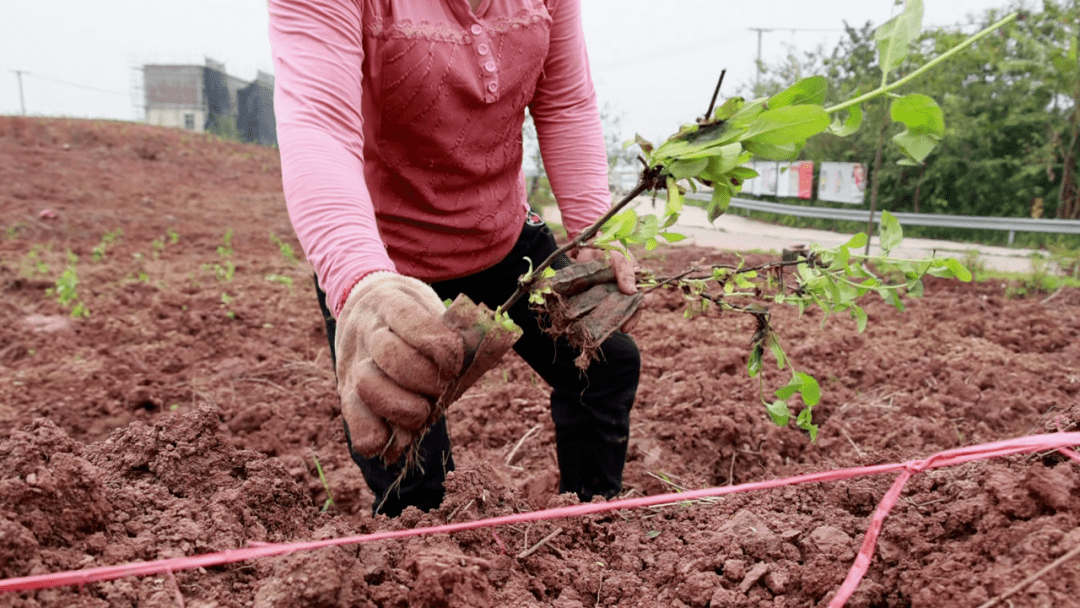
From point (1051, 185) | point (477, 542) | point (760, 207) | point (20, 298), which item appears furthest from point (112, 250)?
point (1051, 185)

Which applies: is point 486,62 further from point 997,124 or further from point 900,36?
point 997,124

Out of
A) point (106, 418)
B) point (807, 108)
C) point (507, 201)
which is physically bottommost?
point (106, 418)

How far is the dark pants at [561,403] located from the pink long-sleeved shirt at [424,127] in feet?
0.31

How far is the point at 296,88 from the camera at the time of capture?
1.28 m

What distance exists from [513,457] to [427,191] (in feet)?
4.52

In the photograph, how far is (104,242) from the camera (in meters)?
7.72

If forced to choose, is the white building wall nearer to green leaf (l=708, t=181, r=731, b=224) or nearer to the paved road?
the paved road

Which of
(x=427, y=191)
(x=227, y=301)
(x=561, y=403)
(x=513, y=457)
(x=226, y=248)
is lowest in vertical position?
(x=513, y=457)

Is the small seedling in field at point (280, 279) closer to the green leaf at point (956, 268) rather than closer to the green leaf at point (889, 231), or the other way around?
the green leaf at point (889, 231)

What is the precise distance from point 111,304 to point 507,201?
412 centimetres

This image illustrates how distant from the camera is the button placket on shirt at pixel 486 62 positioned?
1.61 metres

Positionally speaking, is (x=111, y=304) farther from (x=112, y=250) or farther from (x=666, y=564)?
(x=666, y=564)

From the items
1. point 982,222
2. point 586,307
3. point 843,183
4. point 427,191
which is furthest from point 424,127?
point 843,183

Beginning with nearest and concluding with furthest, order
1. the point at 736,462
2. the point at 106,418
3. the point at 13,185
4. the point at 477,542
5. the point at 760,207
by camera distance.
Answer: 1. the point at 477,542
2. the point at 736,462
3. the point at 106,418
4. the point at 13,185
5. the point at 760,207
